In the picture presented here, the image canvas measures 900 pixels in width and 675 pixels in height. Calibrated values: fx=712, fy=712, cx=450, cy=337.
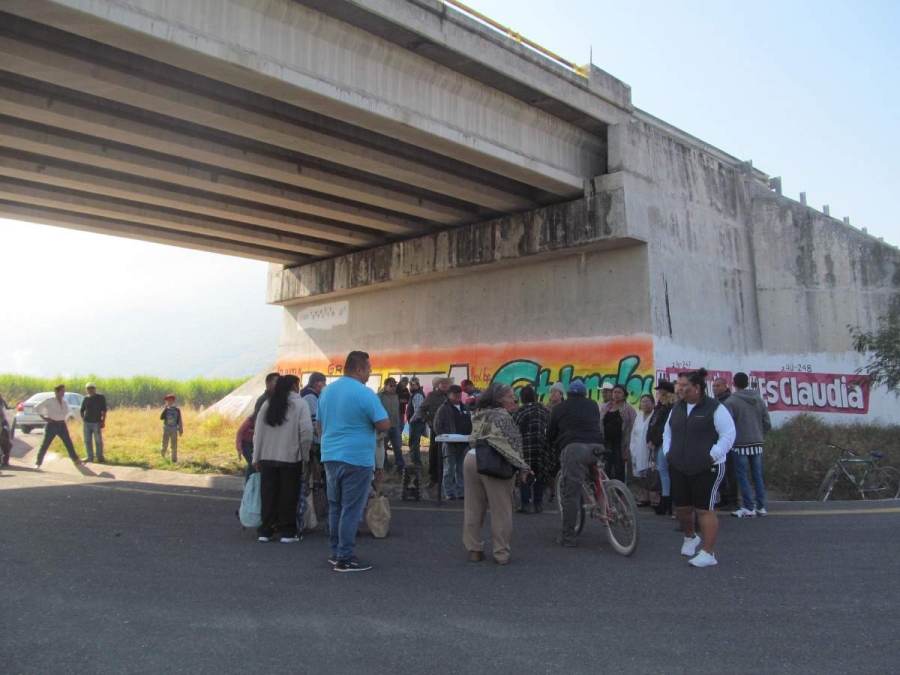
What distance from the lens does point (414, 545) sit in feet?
25.1

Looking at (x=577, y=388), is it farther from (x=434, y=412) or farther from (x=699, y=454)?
(x=434, y=412)

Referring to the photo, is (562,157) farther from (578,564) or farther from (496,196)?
(578,564)

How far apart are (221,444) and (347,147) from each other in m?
9.50

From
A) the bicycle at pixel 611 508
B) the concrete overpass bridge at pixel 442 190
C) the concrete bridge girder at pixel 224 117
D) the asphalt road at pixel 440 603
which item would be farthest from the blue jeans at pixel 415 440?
the concrete bridge girder at pixel 224 117

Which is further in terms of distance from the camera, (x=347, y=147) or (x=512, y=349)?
(x=512, y=349)

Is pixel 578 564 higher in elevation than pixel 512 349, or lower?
lower

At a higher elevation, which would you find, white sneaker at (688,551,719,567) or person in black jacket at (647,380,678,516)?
person in black jacket at (647,380,678,516)

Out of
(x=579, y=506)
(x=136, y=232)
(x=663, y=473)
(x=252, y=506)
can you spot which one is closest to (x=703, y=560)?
(x=579, y=506)

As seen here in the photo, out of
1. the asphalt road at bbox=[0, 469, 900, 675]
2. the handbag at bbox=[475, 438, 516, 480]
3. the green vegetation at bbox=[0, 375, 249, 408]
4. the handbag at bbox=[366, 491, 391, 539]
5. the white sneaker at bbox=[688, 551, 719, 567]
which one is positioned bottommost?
the asphalt road at bbox=[0, 469, 900, 675]

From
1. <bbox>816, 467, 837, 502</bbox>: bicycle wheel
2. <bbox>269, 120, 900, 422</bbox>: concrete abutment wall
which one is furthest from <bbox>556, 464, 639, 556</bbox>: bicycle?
<bbox>269, 120, 900, 422</bbox>: concrete abutment wall

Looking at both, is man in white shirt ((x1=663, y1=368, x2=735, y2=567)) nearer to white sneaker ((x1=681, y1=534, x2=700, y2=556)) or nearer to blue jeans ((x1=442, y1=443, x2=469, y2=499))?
white sneaker ((x1=681, y1=534, x2=700, y2=556))

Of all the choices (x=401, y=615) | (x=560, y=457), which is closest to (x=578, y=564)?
(x=560, y=457)

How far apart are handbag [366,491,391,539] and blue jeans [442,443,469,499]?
3055mm

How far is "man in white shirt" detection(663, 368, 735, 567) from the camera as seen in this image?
21.4 ft
